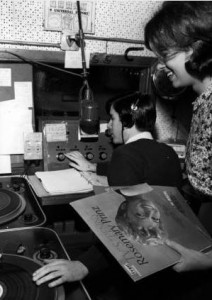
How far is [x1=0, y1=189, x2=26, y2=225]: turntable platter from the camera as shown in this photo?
3.64 ft

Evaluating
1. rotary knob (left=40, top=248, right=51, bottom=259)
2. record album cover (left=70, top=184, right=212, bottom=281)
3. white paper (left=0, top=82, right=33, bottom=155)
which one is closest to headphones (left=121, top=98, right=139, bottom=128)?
white paper (left=0, top=82, right=33, bottom=155)

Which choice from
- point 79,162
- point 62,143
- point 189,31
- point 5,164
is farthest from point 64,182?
point 189,31

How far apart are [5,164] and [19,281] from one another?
0.98 metres

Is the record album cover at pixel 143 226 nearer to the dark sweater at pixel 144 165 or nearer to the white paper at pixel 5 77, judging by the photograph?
the dark sweater at pixel 144 165

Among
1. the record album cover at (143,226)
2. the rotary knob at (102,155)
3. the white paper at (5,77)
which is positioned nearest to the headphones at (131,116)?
the rotary knob at (102,155)

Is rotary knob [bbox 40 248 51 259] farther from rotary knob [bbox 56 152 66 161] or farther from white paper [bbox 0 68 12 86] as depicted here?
white paper [bbox 0 68 12 86]

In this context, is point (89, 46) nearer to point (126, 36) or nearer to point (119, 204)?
point (126, 36)

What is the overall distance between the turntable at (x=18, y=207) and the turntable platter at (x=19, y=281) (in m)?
0.24

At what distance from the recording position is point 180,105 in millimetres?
2047

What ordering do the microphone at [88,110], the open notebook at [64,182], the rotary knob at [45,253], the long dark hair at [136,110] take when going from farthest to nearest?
the long dark hair at [136,110] → the microphone at [88,110] → the open notebook at [64,182] → the rotary knob at [45,253]

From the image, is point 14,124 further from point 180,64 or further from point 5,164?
point 180,64

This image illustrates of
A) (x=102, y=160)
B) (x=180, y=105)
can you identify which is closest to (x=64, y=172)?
(x=102, y=160)

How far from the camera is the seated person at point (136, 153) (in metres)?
Answer: 1.43

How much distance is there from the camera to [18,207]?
117 cm
